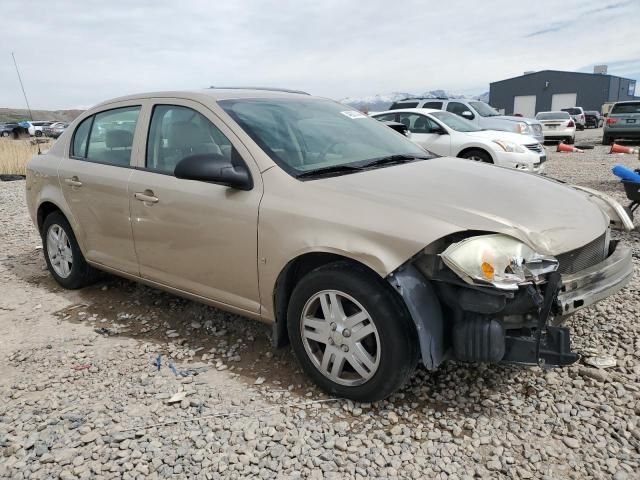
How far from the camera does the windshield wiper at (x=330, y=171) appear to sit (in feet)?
9.73

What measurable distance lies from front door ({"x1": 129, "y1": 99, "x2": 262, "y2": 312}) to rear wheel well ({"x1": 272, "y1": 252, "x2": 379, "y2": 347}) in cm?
16

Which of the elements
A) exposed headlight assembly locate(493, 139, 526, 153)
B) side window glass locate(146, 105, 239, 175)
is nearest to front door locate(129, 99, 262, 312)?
side window glass locate(146, 105, 239, 175)

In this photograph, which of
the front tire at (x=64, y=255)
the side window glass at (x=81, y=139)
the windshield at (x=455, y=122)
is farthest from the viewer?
the windshield at (x=455, y=122)

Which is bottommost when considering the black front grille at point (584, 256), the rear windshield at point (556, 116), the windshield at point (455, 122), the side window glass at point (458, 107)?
the rear windshield at point (556, 116)

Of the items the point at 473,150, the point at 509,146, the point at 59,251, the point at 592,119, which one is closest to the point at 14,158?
the point at 59,251

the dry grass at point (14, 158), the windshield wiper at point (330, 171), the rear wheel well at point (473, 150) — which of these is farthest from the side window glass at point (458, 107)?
the windshield wiper at point (330, 171)

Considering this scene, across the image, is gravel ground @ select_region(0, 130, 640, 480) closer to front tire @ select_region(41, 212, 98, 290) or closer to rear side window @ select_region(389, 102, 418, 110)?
front tire @ select_region(41, 212, 98, 290)

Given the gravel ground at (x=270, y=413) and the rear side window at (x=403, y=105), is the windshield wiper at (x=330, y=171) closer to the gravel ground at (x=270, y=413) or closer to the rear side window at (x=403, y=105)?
the gravel ground at (x=270, y=413)

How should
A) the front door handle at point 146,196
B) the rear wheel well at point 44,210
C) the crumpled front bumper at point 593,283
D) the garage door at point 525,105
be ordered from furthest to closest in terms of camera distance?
1. the garage door at point 525,105
2. the rear wheel well at point 44,210
3. the front door handle at point 146,196
4. the crumpled front bumper at point 593,283

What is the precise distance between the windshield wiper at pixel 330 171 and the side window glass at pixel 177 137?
56 centimetres

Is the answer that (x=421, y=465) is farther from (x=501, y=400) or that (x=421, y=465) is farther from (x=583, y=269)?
(x=583, y=269)

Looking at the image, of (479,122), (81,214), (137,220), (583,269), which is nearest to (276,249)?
(137,220)

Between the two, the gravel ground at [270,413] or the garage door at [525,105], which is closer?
the gravel ground at [270,413]

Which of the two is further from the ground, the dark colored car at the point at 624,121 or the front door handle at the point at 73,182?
the front door handle at the point at 73,182
